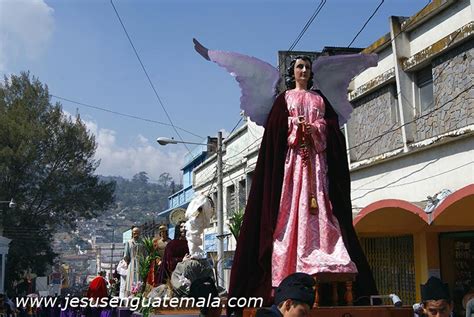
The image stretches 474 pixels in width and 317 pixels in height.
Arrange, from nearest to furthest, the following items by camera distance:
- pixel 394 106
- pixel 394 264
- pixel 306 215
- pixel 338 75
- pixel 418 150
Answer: pixel 306 215, pixel 338 75, pixel 418 150, pixel 394 106, pixel 394 264

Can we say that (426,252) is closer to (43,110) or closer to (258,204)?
(258,204)

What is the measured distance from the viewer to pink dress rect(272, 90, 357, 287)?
4.56m

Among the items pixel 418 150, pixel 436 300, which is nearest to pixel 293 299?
pixel 436 300

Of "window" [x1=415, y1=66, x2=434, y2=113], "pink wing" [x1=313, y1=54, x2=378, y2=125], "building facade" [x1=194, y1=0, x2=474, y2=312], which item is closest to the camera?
"pink wing" [x1=313, y1=54, x2=378, y2=125]

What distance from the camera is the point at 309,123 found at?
4934mm

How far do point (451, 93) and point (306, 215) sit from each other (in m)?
7.57

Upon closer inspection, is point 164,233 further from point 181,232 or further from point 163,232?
point 181,232

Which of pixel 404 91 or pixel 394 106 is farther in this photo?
pixel 394 106

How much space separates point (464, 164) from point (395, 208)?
5.01 feet

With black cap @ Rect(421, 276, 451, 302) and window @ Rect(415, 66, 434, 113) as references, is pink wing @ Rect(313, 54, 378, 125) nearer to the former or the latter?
black cap @ Rect(421, 276, 451, 302)

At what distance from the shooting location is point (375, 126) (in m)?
14.1

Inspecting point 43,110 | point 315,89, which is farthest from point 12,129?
point 315,89

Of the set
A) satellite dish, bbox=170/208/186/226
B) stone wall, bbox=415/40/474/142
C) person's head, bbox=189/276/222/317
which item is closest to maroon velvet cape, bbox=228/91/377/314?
person's head, bbox=189/276/222/317

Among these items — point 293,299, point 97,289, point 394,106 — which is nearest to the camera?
point 293,299
